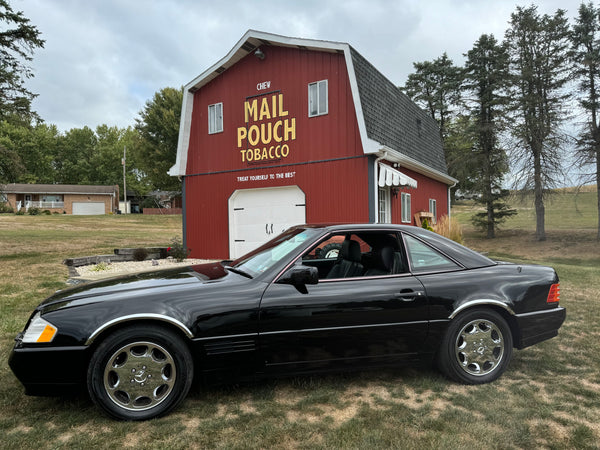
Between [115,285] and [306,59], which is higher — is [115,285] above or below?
below

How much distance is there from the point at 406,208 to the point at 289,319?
10.7 meters

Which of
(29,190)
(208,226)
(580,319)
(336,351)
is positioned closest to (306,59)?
(208,226)

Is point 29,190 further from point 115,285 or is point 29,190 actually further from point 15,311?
point 115,285

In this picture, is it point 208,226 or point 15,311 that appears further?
A: point 208,226

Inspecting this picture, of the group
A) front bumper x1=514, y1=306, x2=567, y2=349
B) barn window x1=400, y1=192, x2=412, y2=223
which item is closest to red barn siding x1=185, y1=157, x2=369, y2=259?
barn window x1=400, y1=192, x2=412, y2=223

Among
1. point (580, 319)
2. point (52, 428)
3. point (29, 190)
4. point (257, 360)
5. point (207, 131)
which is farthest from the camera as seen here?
point (29, 190)

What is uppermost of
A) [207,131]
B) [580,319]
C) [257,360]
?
[207,131]

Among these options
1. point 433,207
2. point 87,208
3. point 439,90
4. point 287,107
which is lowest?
point 433,207

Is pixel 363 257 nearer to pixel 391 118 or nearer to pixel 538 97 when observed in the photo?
pixel 391 118

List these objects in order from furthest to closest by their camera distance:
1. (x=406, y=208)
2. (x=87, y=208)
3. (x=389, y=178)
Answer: (x=87, y=208) < (x=406, y=208) < (x=389, y=178)

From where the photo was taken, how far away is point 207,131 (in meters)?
13.3

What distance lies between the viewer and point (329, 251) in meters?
4.20

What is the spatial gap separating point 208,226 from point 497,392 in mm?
11187

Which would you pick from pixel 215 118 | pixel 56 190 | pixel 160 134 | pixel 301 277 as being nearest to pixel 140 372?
pixel 301 277
